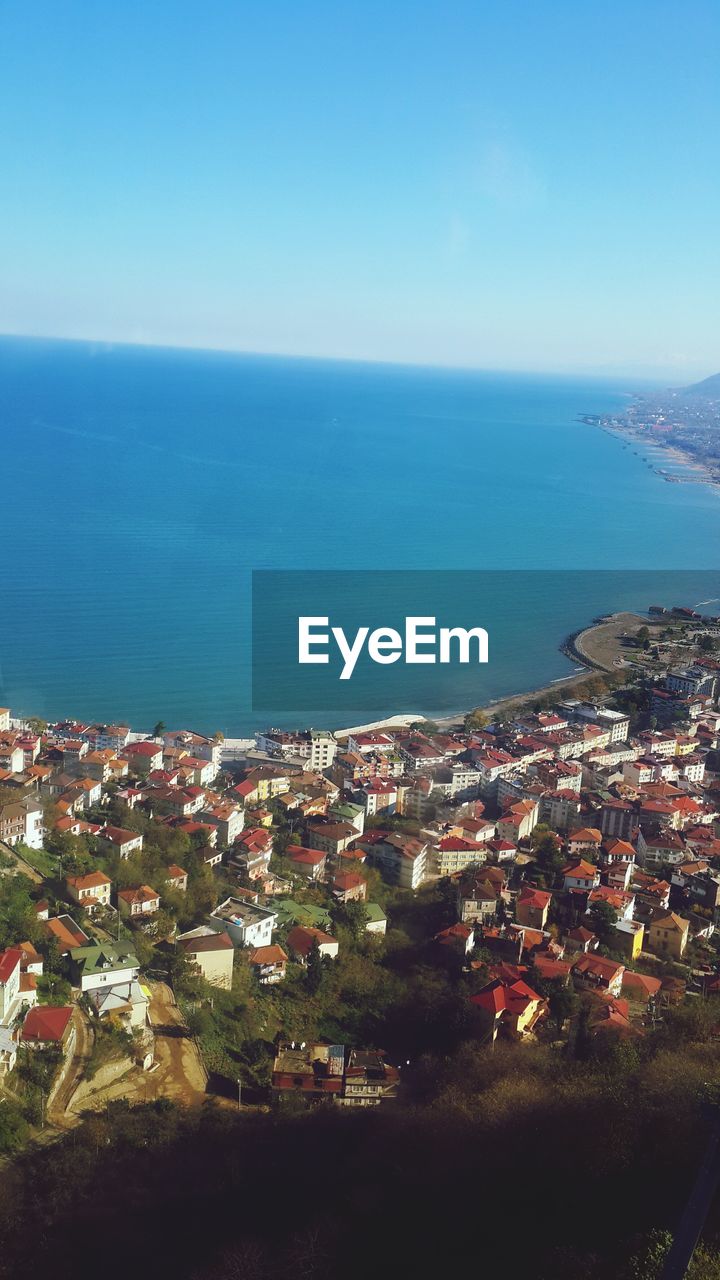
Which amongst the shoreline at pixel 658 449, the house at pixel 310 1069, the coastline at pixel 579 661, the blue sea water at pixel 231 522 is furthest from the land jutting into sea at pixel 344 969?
the shoreline at pixel 658 449

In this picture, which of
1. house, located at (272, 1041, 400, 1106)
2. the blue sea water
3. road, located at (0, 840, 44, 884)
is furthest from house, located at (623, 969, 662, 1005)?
the blue sea water

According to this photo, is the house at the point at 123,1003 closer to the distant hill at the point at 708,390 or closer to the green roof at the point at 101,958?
the green roof at the point at 101,958

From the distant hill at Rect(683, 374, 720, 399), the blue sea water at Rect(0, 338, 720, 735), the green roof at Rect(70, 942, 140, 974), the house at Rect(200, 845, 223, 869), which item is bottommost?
the house at Rect(200, 845, 223, 869)

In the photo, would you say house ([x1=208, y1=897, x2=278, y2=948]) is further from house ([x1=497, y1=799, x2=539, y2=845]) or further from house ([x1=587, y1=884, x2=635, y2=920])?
house ([x1=497, y1=799, x2=539, y2=845])

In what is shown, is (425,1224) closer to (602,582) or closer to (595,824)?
(595,824)

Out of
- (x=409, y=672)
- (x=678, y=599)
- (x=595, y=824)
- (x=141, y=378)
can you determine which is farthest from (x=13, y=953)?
(x=141, y=378)

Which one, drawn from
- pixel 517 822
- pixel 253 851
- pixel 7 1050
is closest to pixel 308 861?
pixel 253 851
